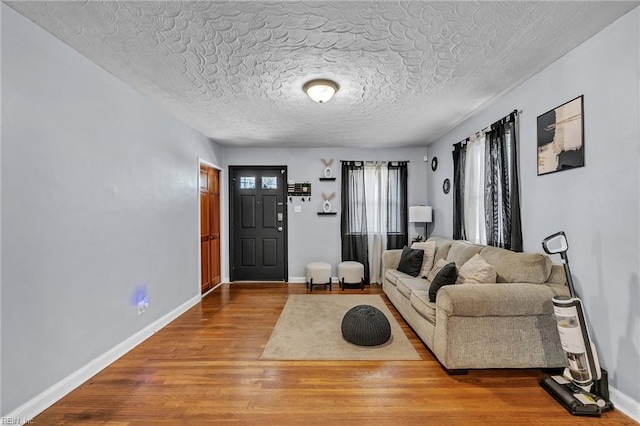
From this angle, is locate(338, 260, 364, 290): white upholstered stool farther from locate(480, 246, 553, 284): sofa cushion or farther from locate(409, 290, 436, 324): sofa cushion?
locate(480, 246, 553, 284): sofa cushion

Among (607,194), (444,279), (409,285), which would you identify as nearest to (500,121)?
(607,194)

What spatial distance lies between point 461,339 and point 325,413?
1.18 meters

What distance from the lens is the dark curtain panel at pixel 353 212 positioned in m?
5.21

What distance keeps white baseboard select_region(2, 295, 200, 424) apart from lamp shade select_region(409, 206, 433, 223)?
3.91m

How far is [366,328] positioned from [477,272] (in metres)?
1.15

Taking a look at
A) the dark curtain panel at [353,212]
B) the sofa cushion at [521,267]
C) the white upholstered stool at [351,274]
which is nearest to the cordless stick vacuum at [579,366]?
the sofa cushion at [521,267]

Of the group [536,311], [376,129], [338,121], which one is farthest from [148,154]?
[536,311]

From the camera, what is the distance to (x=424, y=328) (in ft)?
8.68

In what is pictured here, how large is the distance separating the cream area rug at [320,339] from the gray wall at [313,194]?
1364 mm

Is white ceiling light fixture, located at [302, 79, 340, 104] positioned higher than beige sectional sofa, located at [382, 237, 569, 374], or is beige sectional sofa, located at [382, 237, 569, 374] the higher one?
white ceiling light fixture, located at [302, 79, 340, 104]

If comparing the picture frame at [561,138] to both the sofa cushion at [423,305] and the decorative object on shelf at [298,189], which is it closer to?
the sofa cushion at [423,305]

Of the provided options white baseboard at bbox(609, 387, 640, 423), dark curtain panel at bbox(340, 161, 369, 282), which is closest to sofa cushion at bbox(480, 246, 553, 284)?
white baseboard at bbox(609, 387, 640, 423)

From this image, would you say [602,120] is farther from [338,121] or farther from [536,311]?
[338,121]

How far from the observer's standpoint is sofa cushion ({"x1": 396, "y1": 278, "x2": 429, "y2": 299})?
315cm
